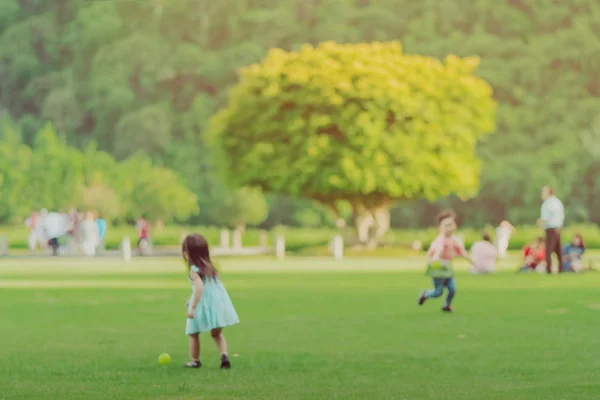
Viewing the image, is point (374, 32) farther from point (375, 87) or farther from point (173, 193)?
point (375, 87)

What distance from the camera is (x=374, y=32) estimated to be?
3866 inches

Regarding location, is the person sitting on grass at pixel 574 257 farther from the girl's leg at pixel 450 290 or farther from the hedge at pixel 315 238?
the hedge at pixel 315 238

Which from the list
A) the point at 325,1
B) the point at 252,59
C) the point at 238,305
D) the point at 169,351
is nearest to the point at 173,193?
the point at 252,59

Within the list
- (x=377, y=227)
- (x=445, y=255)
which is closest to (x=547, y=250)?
(x=445, y=255)

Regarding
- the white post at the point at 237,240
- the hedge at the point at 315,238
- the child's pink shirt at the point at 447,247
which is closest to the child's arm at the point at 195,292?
the child's pink shirt at the point at 447,247

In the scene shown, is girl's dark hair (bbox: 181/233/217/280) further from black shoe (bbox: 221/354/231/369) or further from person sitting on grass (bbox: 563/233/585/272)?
person sitting on grass (bbox: 563/233/585/272)

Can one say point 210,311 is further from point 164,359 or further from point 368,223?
point 368,223

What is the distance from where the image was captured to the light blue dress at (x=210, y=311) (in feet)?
39.5

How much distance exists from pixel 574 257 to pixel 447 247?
50.4ft

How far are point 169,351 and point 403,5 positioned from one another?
87771 mm

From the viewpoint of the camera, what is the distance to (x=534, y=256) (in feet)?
115

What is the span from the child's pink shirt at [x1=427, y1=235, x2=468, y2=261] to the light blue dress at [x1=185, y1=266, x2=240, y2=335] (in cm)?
795

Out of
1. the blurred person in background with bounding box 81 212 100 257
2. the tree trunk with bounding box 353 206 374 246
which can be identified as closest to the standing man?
the tree trunk with bounding box 353 206 374 246

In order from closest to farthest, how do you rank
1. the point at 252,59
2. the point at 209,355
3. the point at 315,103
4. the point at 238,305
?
1. the point at 209,355
2. the point at 238,305
3. the point at 315,103
4. the point at 252,59
